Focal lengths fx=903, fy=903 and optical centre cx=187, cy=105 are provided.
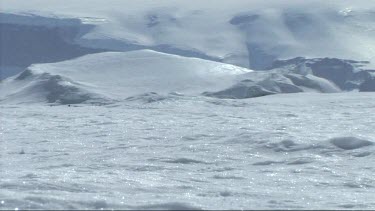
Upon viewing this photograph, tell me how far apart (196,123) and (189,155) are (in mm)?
2237

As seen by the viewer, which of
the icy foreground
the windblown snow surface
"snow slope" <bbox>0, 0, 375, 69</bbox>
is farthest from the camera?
"snow slope" <bbox>0, 0, 375, 69</bbox>

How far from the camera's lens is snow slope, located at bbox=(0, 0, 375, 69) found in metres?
22.5

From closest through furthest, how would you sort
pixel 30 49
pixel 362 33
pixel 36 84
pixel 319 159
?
pixel 319 159 < pixel 36 84 < pixel 362 33 < pixel 30 49

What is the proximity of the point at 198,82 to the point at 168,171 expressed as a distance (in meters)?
7.43

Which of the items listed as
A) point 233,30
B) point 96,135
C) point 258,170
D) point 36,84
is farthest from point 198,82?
point 233,30

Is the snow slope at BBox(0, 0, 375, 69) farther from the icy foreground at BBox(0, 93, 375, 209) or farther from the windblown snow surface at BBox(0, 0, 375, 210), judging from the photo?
the icy foreground at BBox(0, 93, 375, 209)

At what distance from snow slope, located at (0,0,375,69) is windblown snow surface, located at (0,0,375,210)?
0.06 m

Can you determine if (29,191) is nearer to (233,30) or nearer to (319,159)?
(319,159)

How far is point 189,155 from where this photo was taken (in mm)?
5855

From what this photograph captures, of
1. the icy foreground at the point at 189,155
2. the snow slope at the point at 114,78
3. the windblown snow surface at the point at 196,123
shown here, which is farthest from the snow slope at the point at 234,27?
the icy foreground at the point at 189,155

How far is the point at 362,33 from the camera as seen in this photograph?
23.6 meters

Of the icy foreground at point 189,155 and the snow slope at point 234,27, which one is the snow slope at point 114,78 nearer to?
the icy foreground at point 189,155

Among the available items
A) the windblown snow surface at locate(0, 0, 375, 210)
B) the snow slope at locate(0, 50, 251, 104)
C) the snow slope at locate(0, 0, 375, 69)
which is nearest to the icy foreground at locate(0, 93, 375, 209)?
the windblown snow surface at locate(0, 0, 375, 210)

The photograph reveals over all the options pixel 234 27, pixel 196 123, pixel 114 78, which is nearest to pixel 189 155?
pixel 196 123
